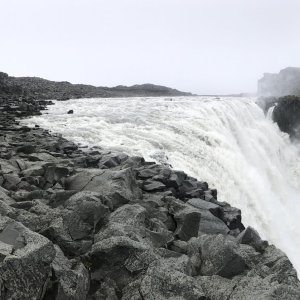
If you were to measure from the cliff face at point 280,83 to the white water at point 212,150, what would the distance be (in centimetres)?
8717

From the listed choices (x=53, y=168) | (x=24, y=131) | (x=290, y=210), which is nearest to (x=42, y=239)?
(x=53, y=168)

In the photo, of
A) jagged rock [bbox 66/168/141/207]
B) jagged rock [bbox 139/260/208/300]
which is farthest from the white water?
jagged rock [bbox 139/260/208/300]

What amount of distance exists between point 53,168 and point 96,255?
5.74 metres

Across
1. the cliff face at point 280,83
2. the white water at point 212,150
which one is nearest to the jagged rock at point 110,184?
the white water at point 212,150

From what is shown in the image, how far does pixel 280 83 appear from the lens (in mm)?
120125

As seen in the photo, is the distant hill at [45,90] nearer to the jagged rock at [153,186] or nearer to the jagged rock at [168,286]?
the jagged rock at [153,186]

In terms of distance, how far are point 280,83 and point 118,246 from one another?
403 ft

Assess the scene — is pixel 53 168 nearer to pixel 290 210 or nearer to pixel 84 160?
pixel 84 160

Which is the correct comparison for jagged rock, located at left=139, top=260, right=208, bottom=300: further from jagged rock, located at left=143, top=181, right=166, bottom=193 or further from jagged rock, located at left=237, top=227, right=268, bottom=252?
jagged rock, located at left=143, top=181, right=166, bottom=193

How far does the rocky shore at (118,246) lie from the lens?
19.3 feet

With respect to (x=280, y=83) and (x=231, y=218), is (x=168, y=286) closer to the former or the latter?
(x=231, y=218)

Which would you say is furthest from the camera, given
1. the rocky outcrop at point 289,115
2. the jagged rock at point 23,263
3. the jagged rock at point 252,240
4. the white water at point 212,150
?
the rocky outcrop at point 289,115

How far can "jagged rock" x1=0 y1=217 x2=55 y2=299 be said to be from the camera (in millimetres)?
5227

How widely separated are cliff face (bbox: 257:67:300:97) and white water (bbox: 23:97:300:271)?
87174mm
